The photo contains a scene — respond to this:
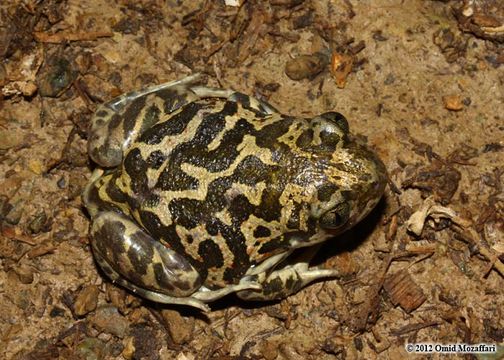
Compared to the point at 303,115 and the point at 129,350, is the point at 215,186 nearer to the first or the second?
the point at 303,115

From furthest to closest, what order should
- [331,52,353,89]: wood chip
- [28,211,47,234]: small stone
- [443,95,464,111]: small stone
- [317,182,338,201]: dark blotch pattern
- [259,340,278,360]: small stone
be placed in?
[331,52,353,89]: wood chip
[443,95,464,111]: small stone
[28,211,47,234]: small stone
[259,340,278,360]: small stone
[317,182,338,201]: dark blotch pattern

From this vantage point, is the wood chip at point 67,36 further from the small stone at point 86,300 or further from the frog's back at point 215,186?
the small stone at point 86,300

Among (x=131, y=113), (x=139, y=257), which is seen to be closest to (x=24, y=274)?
(x=139, y=257)

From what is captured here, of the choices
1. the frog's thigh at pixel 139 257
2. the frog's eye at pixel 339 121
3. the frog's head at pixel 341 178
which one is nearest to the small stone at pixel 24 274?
the frog's thigh at pixel 139 257

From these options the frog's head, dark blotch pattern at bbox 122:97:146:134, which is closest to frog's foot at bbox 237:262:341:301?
the frog's head

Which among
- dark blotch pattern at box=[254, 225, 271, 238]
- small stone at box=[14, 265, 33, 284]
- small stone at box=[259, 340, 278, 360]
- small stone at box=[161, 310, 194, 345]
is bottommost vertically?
small stone at box=[259, 340, 278, 360]

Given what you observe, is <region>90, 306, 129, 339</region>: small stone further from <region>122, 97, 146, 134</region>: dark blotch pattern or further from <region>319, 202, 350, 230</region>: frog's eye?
<region>319, 202, 350, 230</region>: frog's eye
